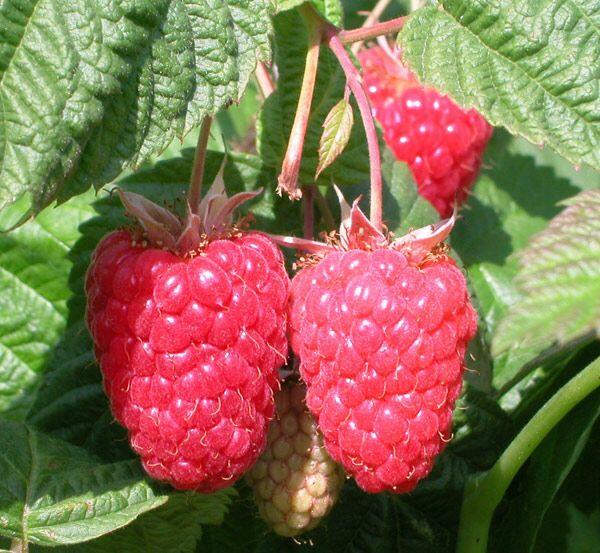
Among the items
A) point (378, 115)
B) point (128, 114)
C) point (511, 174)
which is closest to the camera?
point (128, 114)

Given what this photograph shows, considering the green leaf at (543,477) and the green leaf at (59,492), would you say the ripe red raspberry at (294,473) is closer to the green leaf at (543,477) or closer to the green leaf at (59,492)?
the green leaf at (59,492)

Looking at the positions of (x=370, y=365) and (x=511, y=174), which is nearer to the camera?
(x=370, y=365)

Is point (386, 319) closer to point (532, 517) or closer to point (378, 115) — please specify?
point (532, 517)

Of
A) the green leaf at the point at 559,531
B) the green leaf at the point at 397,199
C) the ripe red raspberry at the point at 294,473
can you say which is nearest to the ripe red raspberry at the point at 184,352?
the ripe red raspberry at the point at 294,473

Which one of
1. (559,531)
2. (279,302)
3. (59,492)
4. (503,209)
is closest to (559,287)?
(279,302)

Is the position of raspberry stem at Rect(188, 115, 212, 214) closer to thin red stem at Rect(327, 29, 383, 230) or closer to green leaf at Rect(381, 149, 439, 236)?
thin red stem at Rect(327, 29, 383, 230)

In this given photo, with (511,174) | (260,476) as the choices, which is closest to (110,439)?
(260,476)
